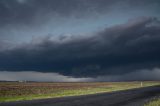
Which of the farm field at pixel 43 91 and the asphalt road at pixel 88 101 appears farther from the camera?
the farm field at pixel 43 91

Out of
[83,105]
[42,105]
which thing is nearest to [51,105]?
[42,105]

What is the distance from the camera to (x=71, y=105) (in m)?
19.5

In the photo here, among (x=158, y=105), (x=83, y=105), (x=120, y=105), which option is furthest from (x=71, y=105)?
(x=158, y=105)

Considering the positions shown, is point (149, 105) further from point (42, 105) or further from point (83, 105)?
point (42, 105)

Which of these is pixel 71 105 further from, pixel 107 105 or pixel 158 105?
pixel 158 105

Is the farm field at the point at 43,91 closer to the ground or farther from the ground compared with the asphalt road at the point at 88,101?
closer to the ground

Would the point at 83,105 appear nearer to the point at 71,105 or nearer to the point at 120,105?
the point at 71,105

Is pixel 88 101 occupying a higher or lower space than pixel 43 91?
higher

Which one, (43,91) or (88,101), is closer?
(88,101)

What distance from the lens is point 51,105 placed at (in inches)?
793

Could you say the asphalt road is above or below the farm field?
above

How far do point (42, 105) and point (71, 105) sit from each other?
241 centimetres

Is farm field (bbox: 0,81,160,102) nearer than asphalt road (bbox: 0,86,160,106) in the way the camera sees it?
No

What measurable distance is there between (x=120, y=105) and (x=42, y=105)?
630 centimetres
